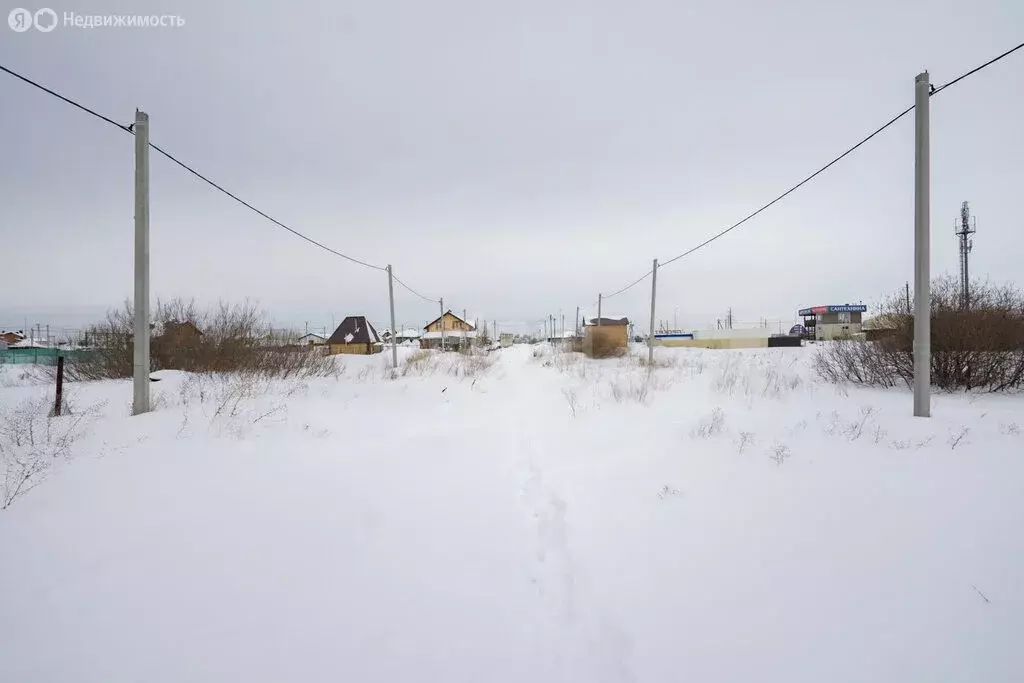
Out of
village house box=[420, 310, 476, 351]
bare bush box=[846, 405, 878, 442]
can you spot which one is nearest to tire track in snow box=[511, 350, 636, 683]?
bare bush box=[846, 405, 878, 442]

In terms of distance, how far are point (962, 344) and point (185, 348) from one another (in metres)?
19.7

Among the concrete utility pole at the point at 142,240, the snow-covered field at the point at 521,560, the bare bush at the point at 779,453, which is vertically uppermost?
the concrete utility pole at the point at 142,240

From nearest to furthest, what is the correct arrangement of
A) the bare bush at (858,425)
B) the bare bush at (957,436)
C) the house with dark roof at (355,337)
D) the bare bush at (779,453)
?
the bare bush at (779,453), the bare bush at (957,436), the bare bush at (858,425), the house with dark roof at (355,337)

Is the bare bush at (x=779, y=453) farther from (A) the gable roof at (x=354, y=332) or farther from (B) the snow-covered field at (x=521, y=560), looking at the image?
(A) the gable roof at (x=354, y=332)

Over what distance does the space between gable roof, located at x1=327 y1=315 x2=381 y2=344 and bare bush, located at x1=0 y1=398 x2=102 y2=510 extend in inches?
1511

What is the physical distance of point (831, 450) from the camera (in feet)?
15.3

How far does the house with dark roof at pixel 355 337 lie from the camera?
41.9 metres

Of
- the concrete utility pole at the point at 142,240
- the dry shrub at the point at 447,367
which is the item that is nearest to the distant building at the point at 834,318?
the dry shrub at the point at 447,367

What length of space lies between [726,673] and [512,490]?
2550 millimetres

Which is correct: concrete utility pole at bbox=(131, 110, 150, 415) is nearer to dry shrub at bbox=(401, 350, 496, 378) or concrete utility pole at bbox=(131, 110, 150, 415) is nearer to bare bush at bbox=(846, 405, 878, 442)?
dry shrub at bbox=(401, 350, 496, 378)

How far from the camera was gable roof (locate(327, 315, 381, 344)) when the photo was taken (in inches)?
1703

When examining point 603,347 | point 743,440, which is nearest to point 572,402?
point 743,440

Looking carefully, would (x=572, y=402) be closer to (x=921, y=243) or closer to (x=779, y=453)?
(x=779, y=453)

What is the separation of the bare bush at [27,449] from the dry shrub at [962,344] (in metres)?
14.1
